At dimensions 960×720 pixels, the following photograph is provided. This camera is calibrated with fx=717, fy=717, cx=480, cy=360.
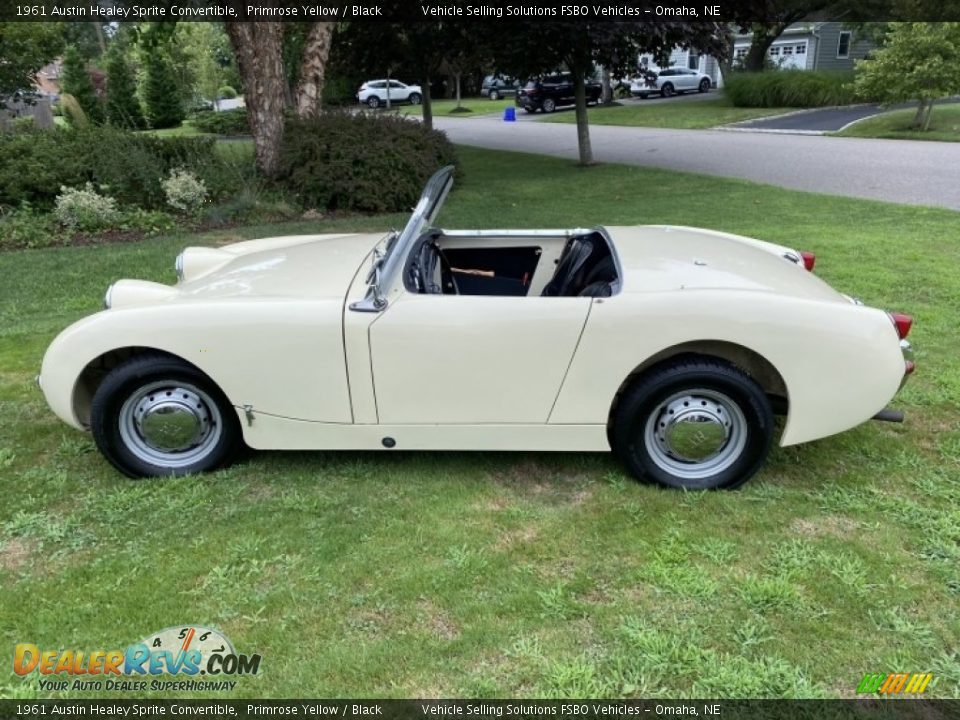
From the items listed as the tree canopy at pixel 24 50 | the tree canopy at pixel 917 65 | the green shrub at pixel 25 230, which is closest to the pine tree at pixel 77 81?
the tree canopy at pixel 24 50

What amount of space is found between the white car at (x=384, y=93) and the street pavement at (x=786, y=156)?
1573cm

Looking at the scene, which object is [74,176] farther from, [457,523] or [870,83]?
[870,83]

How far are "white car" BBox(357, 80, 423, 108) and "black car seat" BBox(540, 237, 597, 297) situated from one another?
35744 mm

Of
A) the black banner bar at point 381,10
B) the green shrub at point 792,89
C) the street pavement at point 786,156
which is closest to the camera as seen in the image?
the black banner bar at point 381,10

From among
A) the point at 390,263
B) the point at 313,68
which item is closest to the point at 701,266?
the point at 390,263

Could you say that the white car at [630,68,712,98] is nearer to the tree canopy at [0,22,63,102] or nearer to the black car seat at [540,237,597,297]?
the tree canopy at [0,22,63,102]

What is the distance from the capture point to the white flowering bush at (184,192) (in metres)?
9.70

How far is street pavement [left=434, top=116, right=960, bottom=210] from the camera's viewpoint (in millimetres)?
11148

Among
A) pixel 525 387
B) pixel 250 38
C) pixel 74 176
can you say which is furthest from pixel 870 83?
pixel 525 387

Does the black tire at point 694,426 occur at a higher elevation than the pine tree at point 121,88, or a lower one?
lower

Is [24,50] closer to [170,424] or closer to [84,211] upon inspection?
[84,211]

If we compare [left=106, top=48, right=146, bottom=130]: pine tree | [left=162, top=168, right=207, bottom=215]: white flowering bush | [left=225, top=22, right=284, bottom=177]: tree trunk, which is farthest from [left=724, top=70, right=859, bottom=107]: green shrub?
[left=106, top=48, right=146, bottom=130]: pine tree

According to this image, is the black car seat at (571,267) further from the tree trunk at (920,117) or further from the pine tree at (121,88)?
the pine tree at (121,88)

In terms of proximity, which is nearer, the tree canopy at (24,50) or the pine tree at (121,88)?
the tree canopy at (24,50)
